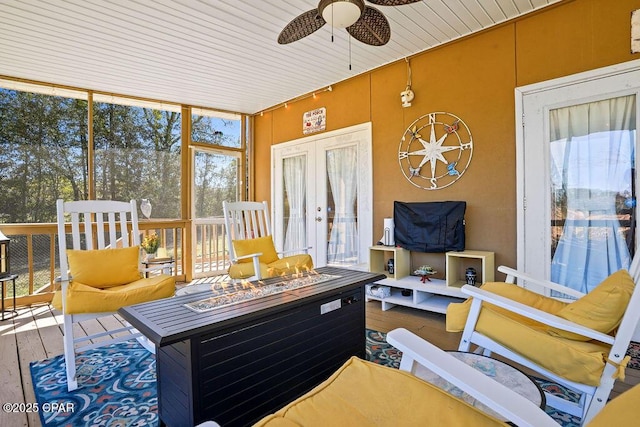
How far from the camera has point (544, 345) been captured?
58.5 inches

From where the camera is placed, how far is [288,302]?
66.8 inches

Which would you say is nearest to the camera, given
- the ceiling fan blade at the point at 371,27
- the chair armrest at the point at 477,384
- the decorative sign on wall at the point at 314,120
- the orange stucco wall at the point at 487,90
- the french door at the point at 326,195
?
the chair armrest at the point at 477,384

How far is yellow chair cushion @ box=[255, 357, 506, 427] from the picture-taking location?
98 cm

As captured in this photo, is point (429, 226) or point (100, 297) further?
point (429, 226)

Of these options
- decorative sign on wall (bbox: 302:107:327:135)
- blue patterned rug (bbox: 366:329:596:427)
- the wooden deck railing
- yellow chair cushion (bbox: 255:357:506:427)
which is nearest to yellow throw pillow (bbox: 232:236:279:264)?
blue patterned rug (bbox: 366:329:596:427)

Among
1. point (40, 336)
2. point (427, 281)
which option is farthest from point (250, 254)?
point (40, 336)

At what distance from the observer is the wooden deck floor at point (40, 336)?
1953 millimetres

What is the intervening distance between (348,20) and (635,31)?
2096 millimetres

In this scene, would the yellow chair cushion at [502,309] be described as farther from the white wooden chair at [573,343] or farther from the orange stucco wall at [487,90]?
the orange stucco wall at [487,90]

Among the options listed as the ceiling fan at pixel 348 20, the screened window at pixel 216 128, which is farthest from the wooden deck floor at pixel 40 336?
the screened window at pixel 216 128

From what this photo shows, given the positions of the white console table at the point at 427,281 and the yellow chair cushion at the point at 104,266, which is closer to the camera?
the yellow chair cushion at the point at 104,266

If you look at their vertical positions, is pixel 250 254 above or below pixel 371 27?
below

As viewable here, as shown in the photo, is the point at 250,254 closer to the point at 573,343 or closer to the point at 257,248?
the point at 257,248

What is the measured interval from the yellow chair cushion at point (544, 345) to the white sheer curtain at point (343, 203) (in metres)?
2.38
